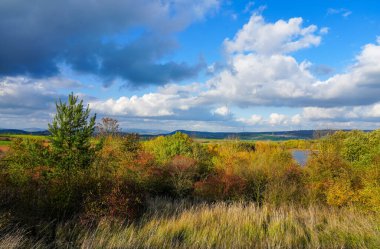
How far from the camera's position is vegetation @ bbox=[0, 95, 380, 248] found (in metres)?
8.76

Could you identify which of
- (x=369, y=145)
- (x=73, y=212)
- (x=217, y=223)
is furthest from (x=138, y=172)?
(x=369, y=145)

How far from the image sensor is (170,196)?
25.1 metres

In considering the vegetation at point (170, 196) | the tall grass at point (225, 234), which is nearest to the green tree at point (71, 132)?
the vegetation at point (170, 196)

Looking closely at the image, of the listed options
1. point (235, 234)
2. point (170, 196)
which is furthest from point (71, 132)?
point (235, 234)

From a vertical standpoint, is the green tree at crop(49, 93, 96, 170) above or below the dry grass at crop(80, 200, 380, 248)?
above

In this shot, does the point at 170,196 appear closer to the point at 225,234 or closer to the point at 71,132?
the point at 71,132

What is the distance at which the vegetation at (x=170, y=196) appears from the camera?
8758 mm

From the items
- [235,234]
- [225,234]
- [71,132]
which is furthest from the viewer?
[71,132]

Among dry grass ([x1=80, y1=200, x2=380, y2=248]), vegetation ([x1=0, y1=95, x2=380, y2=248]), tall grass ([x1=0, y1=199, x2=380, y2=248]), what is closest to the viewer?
tall grass ([x1=0, y1=199, x2=380, y2=248])

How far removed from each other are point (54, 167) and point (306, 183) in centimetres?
1837

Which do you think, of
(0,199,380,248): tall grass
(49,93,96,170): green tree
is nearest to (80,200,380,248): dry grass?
(0,199,380,248): tall grass

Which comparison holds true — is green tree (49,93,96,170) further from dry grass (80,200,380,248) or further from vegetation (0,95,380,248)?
dry grass (80,200,380,248)

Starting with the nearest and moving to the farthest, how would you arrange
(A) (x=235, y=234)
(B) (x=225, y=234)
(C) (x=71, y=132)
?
(B) (x=225, y=234) → (A) (x=235, y=234) → (C) (x=71, y=132)

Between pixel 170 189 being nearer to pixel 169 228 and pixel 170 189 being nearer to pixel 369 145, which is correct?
pixel 169 228
